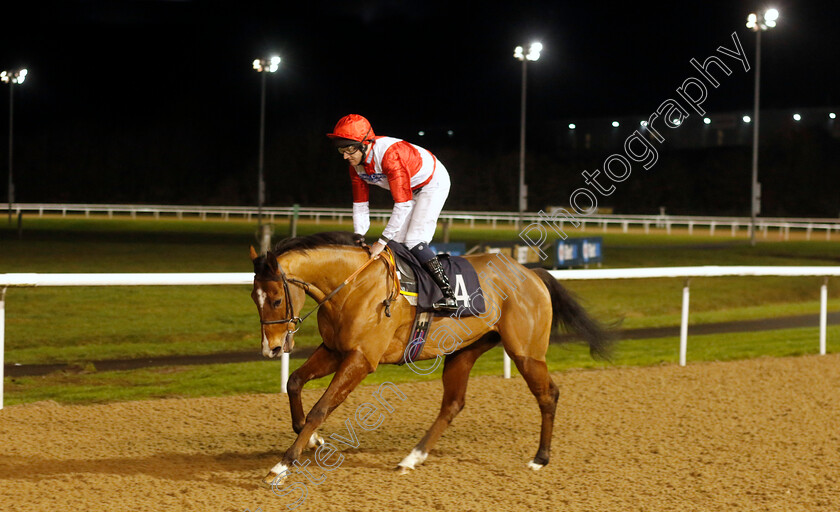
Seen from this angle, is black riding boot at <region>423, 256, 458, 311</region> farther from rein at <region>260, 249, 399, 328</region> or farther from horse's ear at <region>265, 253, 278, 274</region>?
horse's ear at <region>265, 253, 278, 274</region>

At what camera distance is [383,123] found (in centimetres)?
5072

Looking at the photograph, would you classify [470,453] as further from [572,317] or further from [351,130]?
[351,130]

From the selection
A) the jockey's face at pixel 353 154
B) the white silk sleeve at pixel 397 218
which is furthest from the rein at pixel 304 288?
the jockey's face at pixel 353 154

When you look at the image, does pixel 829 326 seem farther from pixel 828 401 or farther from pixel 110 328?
pixel 110 328

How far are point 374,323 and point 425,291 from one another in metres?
0.35

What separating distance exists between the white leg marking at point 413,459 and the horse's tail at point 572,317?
112cm

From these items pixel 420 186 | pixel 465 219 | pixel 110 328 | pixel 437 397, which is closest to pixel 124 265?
pixel 110 328

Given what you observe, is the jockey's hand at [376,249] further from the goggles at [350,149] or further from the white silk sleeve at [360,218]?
the goggles at [350,149]

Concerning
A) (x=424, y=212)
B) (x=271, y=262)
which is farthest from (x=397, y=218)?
(x=271, y=262)

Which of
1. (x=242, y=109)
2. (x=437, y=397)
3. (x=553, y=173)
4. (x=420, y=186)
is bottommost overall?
(x=437, y=397)

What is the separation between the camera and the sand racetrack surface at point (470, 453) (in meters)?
3.67

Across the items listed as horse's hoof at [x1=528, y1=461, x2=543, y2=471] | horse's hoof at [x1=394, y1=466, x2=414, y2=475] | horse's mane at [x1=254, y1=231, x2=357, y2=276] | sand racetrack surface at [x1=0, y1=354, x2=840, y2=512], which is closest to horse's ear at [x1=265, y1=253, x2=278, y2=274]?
horse's mane at [x1=254, y1=231, x2=357, y2=276]

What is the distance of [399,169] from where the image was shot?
160 inches

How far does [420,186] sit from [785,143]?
51024 mm
